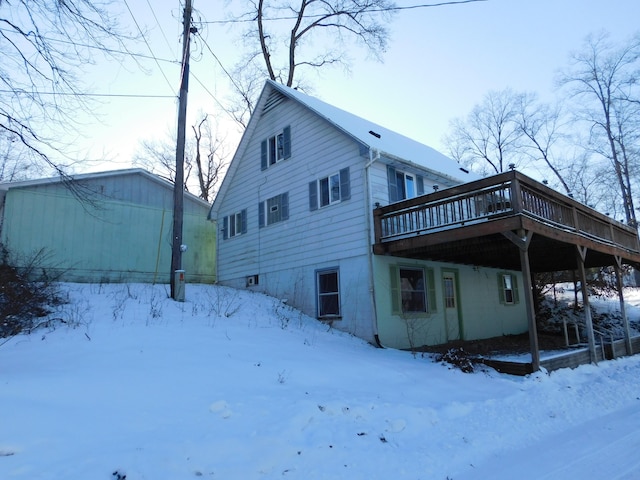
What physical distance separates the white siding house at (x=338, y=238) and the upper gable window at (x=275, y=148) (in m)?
0.04

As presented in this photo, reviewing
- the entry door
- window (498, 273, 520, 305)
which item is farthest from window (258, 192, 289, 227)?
window (498, 273, 520, 305)

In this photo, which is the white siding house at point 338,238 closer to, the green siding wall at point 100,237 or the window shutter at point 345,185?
the window shutter at point 345,185

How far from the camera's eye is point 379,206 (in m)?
11.4

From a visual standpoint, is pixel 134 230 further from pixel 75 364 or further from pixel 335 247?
pixel 75 364

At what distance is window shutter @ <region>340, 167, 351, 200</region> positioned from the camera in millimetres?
11914

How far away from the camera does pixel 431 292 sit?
1278 centimetres

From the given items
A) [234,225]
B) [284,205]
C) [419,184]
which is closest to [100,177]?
[234,225]

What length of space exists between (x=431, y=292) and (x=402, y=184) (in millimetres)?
3349

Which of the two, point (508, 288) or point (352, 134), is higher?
point (352, 134)

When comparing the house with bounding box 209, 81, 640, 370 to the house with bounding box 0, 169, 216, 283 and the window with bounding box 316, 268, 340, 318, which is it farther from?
the house with bounding box 0, 169, 216, 283

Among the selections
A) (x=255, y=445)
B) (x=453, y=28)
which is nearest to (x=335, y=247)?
(x=453, y=28)

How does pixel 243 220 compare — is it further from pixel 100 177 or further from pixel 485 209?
pixel 485 209

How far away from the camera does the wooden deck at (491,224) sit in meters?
8.91

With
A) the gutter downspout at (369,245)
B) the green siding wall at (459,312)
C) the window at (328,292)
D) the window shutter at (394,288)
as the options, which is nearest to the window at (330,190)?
the gutter downspout at (369,245)
